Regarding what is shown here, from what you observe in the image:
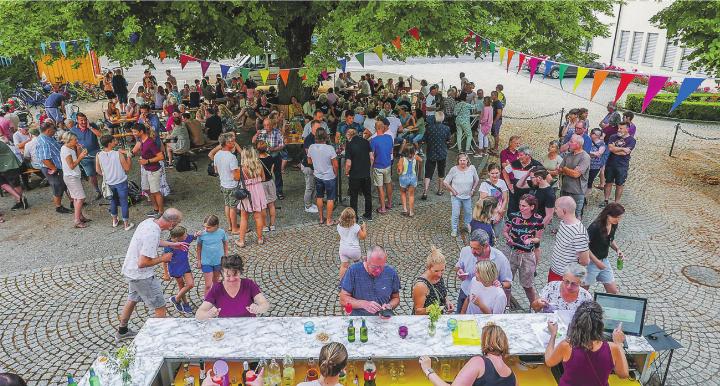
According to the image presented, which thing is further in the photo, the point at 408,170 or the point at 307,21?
the point at 307,21

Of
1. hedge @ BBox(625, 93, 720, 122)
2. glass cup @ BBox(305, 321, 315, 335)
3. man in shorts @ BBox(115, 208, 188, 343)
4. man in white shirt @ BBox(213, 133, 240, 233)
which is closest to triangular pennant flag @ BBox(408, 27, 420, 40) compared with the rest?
man in white shirt @ BBox(213, 133, 240, 233)

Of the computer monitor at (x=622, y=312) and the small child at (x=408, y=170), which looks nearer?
the computer monitor at (x=622, y=312)

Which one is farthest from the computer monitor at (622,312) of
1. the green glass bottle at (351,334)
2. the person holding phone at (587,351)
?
the green glass bottle at (351,334)

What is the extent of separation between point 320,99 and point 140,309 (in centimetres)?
998

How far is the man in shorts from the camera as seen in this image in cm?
552

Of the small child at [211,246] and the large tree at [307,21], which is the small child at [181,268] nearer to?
the small child at [211,246]

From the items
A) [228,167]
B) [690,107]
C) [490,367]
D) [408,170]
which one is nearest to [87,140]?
[228,167]

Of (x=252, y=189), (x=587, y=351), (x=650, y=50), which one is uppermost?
(x=650, y=50)

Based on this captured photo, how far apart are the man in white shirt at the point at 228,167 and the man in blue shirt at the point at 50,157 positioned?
12.0ft

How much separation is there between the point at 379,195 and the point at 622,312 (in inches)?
236

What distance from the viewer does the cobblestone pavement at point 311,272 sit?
19.6 ft

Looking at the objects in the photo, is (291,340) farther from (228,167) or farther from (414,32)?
(414,32)

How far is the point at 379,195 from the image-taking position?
32.8ft

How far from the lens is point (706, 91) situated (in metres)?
21.2
